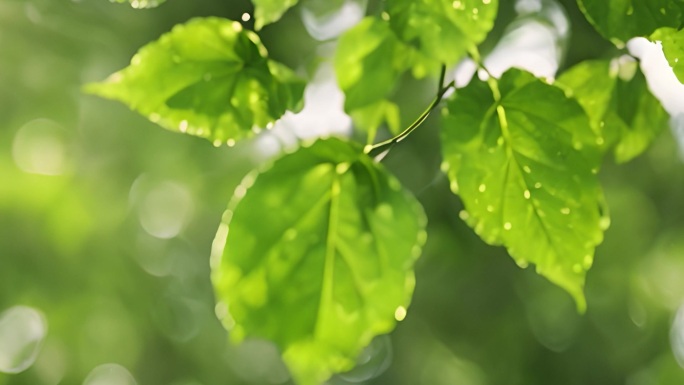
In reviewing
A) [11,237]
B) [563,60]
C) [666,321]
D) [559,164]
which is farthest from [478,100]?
[11,237]

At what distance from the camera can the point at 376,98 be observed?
24 cm

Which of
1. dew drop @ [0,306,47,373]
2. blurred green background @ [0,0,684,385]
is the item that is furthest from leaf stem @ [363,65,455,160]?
Answer: dew drop @ [0,306,47,373]

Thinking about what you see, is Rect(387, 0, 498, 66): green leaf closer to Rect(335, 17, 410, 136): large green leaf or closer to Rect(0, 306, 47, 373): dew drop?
Rect(335, 17, 410, 136): large green leaf

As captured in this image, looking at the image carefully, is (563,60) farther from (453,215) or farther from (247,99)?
(247,99)

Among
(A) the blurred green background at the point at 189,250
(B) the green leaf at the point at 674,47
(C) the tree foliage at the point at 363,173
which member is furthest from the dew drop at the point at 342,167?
(A) the blurred green background at the point at 189,250

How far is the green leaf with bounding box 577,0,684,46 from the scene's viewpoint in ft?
0.67

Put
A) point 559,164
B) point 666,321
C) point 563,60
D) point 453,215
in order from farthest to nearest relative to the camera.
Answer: point 666,321 < point 453,215 < point 563,60 < point 559,164

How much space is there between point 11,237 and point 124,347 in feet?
1.12

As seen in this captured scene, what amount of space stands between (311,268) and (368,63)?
0.33 feet

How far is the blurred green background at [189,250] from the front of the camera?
1261 mm

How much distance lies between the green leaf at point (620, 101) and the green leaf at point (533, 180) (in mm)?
101

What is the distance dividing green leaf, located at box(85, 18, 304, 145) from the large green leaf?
3 cm

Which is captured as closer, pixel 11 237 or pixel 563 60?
pixel 563 60

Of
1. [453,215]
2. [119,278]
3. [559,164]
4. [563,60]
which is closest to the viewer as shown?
[559,164]
